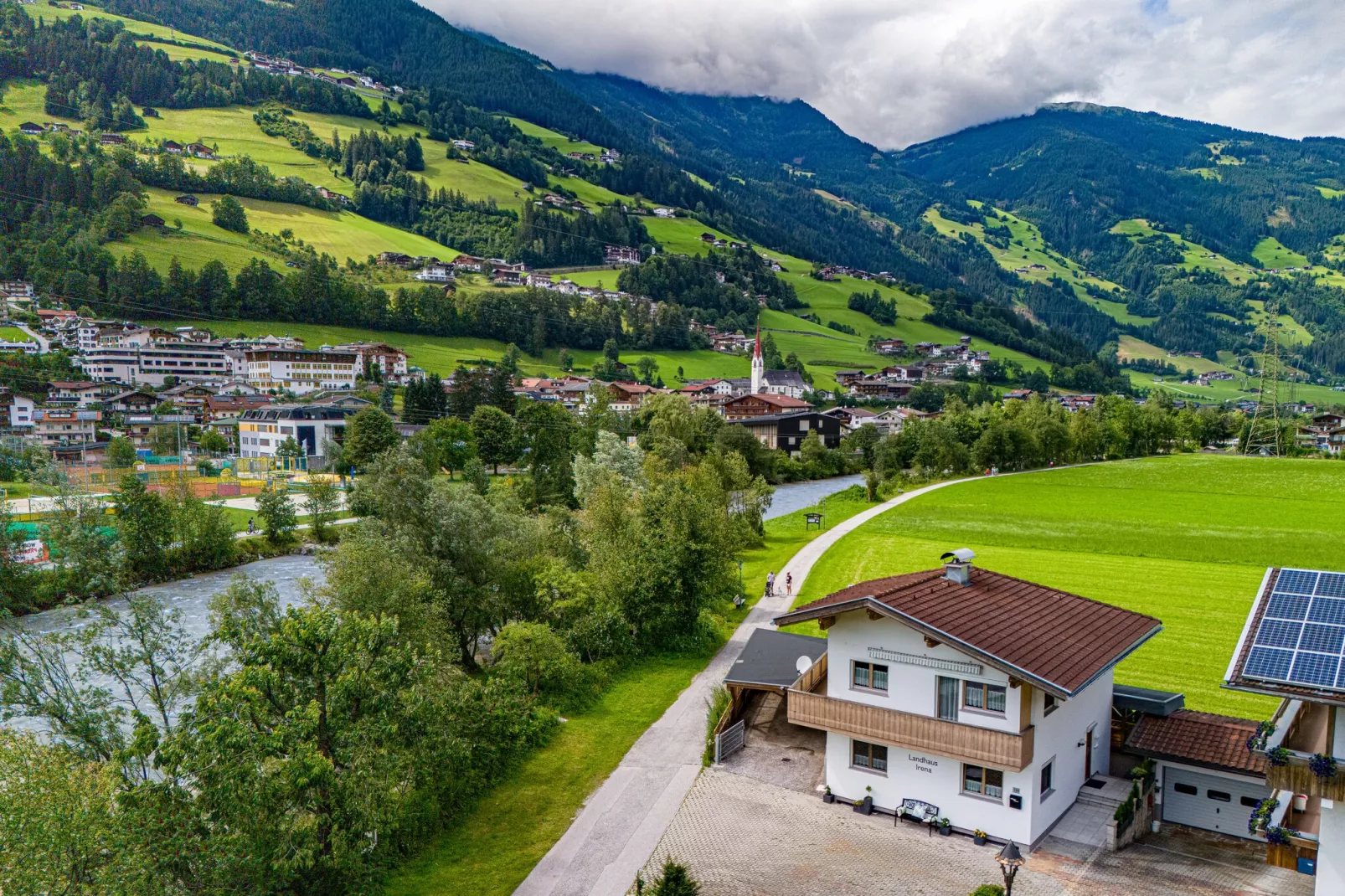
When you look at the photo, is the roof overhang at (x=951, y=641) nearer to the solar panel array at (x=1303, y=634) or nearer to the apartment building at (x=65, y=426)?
the solar panel array at (x=1303, y=634)

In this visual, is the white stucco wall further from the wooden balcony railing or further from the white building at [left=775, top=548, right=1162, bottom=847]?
the wooden balcony railing

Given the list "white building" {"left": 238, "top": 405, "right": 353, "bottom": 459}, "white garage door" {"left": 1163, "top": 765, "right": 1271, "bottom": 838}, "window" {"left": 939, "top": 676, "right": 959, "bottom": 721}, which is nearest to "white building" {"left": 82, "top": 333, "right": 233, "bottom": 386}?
"white building" {"left": 238, "top": 405, "right": 353, "bottom": 459}

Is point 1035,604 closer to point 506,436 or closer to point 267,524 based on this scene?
point 267,524

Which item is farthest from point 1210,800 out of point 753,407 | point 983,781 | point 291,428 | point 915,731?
point 753,407

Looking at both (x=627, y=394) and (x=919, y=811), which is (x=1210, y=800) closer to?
(x=919, y=811)

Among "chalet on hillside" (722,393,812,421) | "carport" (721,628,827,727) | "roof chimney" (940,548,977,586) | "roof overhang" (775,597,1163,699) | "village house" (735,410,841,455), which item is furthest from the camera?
"chalet on hillside" (722,393,812,421)

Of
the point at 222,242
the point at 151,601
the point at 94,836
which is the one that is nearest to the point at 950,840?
the point at 94,836

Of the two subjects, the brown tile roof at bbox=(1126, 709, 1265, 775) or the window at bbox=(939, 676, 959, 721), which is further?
the window at bbox=(939, 676, 959, 721)
